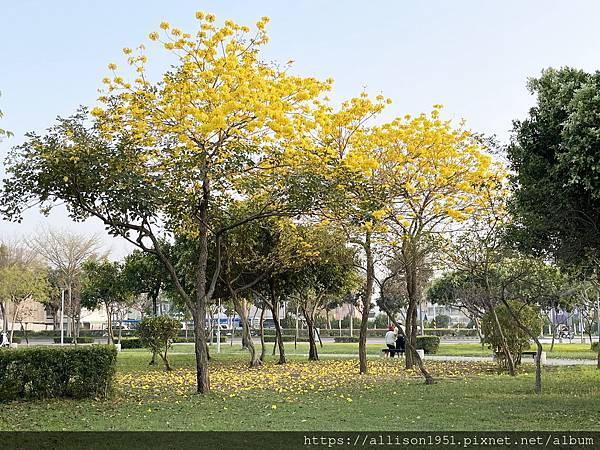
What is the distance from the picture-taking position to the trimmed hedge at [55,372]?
11.9m

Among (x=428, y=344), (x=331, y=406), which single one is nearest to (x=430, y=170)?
(x=331, y=406)

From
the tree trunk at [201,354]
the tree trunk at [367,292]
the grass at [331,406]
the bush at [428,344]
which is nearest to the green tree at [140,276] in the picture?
the bush at [428,344]

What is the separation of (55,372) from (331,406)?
4.89 meters

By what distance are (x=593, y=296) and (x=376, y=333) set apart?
81.8 feet

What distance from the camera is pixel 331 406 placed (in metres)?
10.9

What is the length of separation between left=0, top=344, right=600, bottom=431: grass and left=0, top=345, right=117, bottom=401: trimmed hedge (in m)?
0.34

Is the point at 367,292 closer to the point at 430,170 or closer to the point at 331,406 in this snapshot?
the point at 430,170

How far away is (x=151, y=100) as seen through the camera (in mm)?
12867

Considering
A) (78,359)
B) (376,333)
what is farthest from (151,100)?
(376,333)

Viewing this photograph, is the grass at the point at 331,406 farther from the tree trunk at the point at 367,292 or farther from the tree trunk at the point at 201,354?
the tree trunk at the point at 367,292

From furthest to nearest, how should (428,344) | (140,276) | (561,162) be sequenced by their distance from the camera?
1. (140,276)
2. (428,344)
3. (561,162)

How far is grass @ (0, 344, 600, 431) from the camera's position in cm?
881

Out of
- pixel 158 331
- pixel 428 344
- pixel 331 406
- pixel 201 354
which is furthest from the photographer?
pixel 428 344

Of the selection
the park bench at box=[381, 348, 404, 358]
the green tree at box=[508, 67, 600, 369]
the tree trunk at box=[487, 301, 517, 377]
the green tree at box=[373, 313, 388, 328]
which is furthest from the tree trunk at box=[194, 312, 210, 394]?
the green tree at box=[373, 313, 388, 328]
